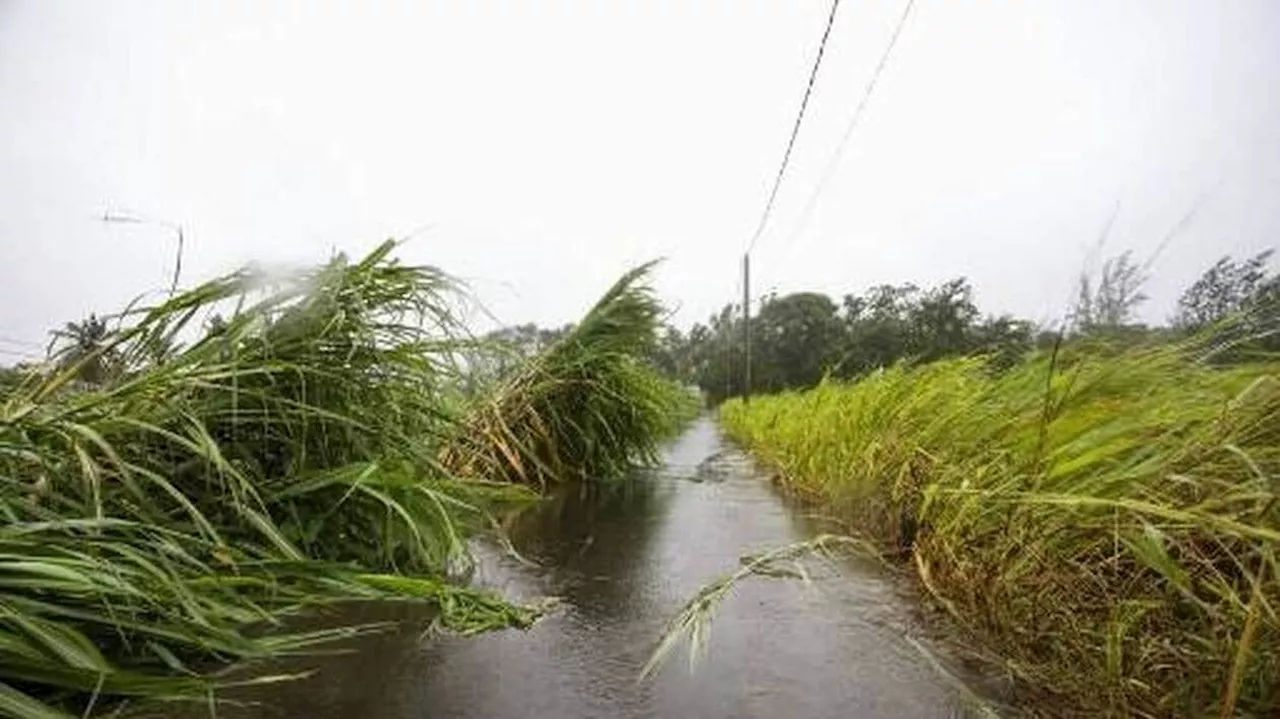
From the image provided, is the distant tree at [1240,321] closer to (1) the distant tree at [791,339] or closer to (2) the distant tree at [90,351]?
(2) the distant tree at [90,351]

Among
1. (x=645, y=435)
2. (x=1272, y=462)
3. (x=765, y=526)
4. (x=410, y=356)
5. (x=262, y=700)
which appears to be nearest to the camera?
(x=262, y=700)

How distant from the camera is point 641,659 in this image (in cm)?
220

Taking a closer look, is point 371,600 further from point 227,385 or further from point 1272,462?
point 1272,462

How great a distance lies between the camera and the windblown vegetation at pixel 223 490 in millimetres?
1837

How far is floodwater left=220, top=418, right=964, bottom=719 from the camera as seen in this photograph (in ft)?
6.12

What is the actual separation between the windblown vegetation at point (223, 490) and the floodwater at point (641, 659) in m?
0.18

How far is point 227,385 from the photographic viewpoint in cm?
287

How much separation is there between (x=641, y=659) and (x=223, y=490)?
1.23 meters

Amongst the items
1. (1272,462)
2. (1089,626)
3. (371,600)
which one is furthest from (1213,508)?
(371,600)

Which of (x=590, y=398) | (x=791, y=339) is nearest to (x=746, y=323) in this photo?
(x=791, y=339)

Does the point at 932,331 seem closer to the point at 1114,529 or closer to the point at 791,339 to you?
the point at 1114,529

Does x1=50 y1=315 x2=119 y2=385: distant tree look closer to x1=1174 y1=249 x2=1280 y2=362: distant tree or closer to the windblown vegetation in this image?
the windblown vegetation

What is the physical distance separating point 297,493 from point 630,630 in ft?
3.83

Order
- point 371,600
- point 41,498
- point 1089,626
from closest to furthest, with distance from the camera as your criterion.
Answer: point 1089,626
point 41,498
point 371,600
